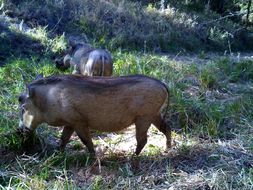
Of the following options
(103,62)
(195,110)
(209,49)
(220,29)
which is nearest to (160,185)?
(195,110)

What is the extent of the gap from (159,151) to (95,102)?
102 centimetres

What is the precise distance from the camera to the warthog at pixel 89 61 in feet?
23.4

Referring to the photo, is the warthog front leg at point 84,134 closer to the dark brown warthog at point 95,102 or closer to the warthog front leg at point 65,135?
the dark brown warthog at point 95,102

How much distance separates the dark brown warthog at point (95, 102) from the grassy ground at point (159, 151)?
363 millimetres

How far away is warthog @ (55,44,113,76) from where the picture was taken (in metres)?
7.13

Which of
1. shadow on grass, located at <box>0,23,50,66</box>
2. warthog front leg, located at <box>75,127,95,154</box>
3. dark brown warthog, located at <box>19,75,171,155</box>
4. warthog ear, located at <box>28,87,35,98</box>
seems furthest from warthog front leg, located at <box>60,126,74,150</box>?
shadow on grass, located at <box>0,23,50,66</box>

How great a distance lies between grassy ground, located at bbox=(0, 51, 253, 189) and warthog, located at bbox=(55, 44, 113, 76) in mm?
558

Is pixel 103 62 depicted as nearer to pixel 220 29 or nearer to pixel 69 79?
pixel 69 79

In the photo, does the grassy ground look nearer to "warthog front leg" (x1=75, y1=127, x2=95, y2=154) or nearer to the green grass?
"warthog front leg" (x1=75, y1=127, x2=95, y2=154)

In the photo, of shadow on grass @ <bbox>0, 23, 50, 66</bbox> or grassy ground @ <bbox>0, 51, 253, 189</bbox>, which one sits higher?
grassy ground @ <bbox>0, 51, 253, 189</bbox>

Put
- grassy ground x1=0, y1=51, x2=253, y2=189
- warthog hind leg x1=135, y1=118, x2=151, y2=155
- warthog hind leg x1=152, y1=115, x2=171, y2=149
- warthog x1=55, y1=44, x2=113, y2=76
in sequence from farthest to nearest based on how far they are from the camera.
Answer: warthog x1=55, y1=44, x2=113, y2=76, warthog hind leg x1=152, y1=115, x2=171, y2=149, warthog hind leg x1=135, y1=118, x2=151, y2=155, grassy ground x1=0, y1=51, x2=253, y2=189

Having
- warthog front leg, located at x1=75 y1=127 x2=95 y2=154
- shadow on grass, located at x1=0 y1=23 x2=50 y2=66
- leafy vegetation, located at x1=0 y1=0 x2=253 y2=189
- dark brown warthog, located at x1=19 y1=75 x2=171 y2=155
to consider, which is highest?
dark brown warthog, located at x1=19 y1=75 x2=171 y2=155

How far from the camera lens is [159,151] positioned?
227 inches

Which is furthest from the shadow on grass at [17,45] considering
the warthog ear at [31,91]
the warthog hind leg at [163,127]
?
the warthog hind leg at [163,127]
